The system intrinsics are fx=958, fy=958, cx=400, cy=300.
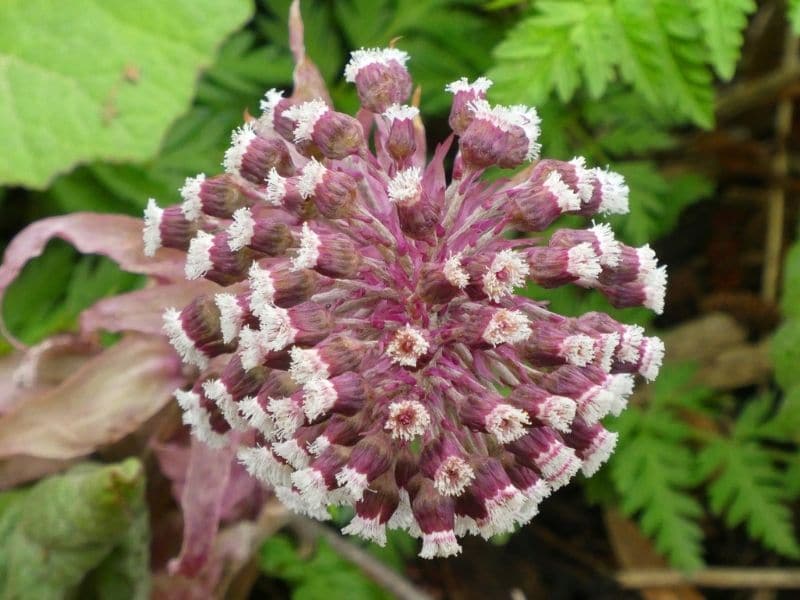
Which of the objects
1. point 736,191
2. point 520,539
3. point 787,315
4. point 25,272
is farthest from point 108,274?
point 736,191

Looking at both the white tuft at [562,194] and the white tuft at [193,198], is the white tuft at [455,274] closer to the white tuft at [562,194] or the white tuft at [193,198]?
the white tuft at [562,194]

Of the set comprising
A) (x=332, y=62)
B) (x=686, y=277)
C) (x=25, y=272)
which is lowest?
(x=686, y=277)

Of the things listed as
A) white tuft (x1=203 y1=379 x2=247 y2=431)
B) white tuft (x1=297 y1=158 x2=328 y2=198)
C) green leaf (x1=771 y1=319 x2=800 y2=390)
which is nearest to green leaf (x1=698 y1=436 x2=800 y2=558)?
green leaf (x1=771 y1=319 x2=800 y2=390)

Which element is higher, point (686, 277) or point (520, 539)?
point (686, 277)

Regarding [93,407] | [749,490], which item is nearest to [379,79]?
[93,407]

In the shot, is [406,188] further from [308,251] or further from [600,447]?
[600,447]

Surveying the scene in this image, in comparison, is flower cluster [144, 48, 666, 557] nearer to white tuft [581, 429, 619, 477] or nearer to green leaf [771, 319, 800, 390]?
white tuft [581, 429, 619, 477]

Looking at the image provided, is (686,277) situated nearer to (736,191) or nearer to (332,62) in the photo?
(736,191)
